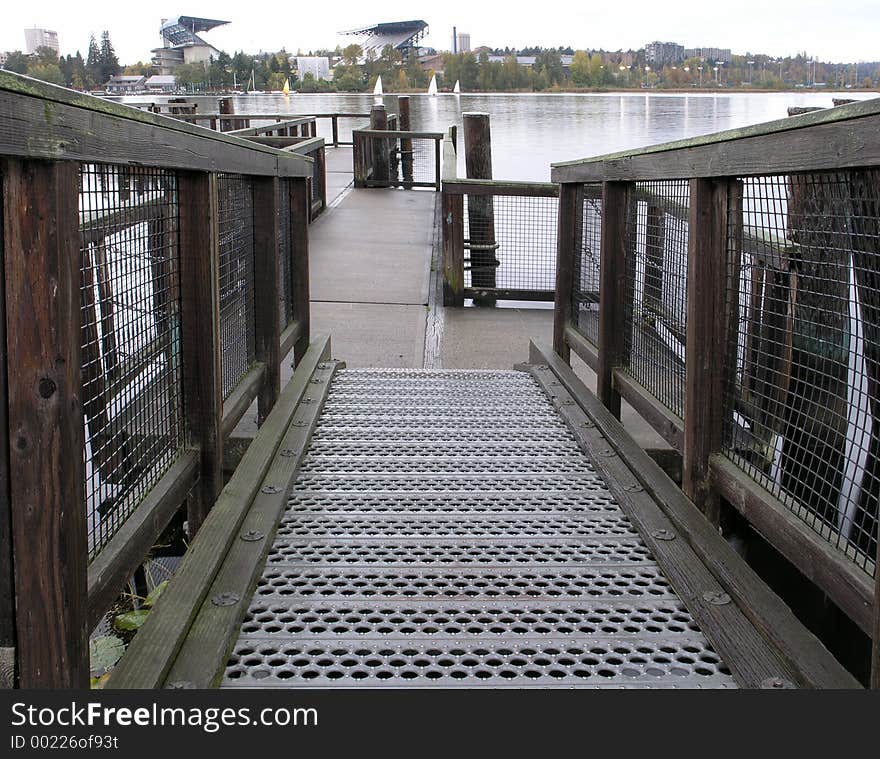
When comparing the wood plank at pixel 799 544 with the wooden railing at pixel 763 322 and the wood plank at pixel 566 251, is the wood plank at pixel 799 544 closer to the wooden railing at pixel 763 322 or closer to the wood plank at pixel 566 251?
the wooden railing at pixel 763 322

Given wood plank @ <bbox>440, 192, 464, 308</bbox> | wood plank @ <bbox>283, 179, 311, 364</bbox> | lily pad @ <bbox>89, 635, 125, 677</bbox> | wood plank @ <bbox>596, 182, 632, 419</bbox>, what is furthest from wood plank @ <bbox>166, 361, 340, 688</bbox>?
wood plank @ <bbox>440, 192, 464, 308</bbox>

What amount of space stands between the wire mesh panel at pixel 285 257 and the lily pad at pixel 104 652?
6.41 ft

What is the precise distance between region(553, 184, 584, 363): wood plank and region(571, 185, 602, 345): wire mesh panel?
0.03m

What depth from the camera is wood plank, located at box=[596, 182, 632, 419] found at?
4.32 m

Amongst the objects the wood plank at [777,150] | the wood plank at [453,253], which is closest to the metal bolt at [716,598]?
the wood plank at [777,150]

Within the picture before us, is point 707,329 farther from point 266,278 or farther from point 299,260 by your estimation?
point 299,260

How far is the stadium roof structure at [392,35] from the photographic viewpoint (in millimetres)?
81812

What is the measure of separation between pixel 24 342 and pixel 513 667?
109 cm

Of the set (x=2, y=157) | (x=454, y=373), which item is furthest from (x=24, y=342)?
(x=454, y=373)

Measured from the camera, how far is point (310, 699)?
1.76 meters

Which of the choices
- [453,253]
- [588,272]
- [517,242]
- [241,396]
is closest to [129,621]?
[241,396]

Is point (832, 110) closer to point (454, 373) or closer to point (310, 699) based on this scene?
point (310, 699)

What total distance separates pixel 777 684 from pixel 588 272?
11.4 feet

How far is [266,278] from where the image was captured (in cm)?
438
